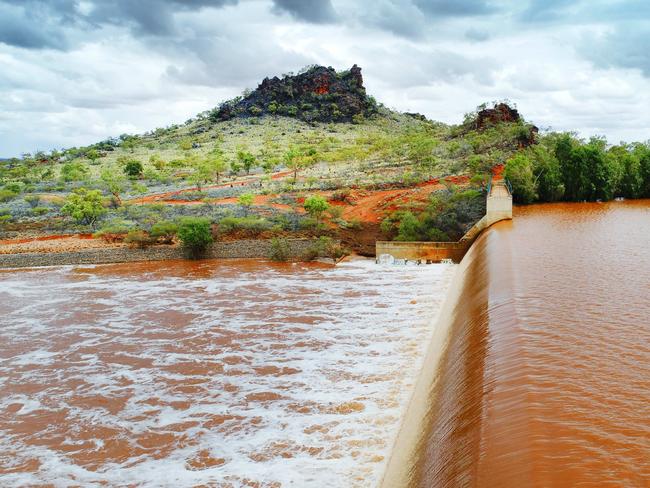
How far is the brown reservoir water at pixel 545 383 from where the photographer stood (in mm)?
5777

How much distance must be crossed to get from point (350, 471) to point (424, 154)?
50017 mm

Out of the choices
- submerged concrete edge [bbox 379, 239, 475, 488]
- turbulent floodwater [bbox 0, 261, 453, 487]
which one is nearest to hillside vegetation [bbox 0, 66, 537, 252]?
turbulent floodwater [bbox 0, 261, 453, 487]

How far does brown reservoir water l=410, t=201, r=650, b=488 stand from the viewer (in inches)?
227

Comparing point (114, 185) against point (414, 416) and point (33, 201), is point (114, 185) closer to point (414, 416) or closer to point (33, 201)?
point (33, 201)

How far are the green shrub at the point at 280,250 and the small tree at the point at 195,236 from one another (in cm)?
428

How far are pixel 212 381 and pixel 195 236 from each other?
66.7 ft

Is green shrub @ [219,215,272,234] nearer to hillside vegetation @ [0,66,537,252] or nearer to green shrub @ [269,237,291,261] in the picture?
hillside vegetation @ [0,66,537,252]

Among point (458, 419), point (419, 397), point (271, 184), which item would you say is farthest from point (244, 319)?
point (271, 184)

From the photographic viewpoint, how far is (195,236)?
32344mm

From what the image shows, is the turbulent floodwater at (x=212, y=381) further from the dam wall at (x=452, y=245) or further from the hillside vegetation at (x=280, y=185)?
the hillside vegetation at (x=280, y=185)

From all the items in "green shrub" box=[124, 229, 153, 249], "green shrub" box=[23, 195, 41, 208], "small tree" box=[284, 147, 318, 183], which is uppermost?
"small tree" box=[284, 147, 318, 183]

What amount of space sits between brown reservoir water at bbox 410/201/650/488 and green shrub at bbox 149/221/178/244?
23.7 metres

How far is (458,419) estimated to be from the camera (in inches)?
291

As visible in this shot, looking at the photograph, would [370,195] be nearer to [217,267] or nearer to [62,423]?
[217,267]
